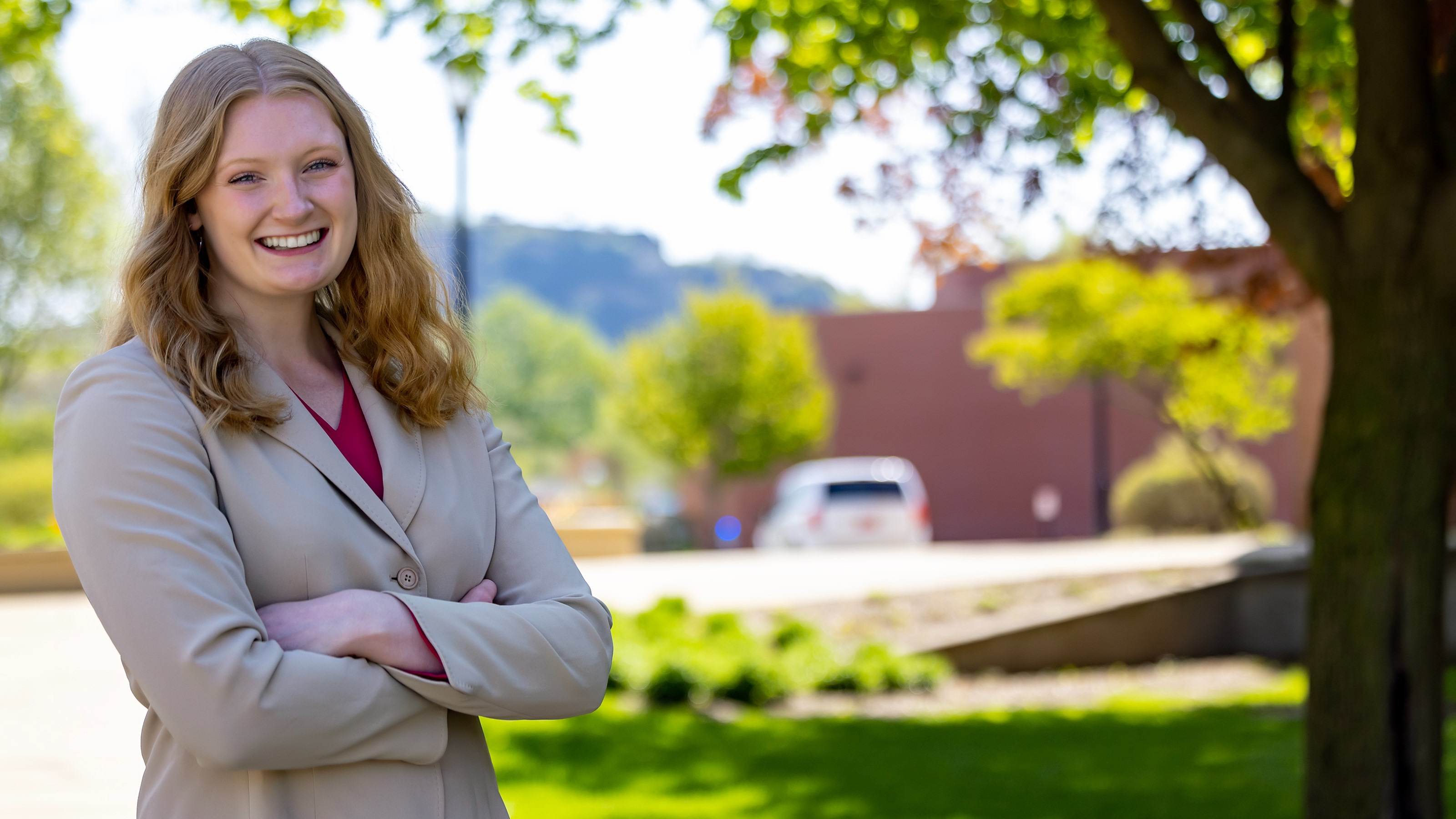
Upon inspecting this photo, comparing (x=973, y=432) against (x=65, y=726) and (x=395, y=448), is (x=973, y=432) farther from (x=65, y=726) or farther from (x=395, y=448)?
(x=395, y=448)

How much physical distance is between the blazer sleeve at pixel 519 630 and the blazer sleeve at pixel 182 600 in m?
0.11

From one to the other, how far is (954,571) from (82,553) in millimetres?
14396

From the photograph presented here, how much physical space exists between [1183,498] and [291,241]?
2606 centimetres

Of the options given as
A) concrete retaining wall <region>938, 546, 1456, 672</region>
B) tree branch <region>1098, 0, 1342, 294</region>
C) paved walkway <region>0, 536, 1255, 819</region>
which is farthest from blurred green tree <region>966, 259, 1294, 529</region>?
tree branch <region>1098, 0, 1342, 294</region>

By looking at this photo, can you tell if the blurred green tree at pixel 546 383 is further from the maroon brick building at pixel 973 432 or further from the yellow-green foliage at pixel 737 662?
the yellow-green foliage at pixel 737 662

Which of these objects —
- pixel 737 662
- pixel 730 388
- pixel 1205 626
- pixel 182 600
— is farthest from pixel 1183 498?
pixel 182 600

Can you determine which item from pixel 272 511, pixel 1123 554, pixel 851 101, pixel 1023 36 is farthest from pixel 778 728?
pixel 1123 554

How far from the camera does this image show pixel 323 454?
1.94 meters

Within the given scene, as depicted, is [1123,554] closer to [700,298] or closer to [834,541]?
[834,541]

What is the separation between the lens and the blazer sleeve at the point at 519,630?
1.89 m

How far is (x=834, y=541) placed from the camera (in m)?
22.6

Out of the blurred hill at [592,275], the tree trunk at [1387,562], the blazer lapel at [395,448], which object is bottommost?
the tree trunk at [1387,562]

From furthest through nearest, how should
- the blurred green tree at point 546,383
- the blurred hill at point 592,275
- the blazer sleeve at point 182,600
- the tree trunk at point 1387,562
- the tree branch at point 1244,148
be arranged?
the blurred hill at point 592,275
the blurred green tree at point 546,383
the tree branch at point 1244,148
the tree trunk at point 1387,562
the blazer sleeve at point 182,600

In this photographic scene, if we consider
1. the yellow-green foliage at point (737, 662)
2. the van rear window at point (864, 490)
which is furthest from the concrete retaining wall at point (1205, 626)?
the van rear window at point (864, 490)
